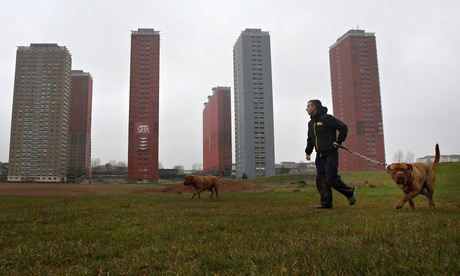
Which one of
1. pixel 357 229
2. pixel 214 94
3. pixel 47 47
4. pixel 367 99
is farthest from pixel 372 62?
pixel 357 229

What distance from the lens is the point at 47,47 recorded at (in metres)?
124

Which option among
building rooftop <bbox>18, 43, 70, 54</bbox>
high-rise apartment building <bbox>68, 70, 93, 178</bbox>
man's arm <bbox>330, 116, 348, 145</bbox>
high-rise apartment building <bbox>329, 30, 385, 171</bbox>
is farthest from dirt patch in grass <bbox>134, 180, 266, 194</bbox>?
high-rise apartment building <bbox>68, 70, 93, 178</bbox>

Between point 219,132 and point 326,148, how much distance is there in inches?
5769

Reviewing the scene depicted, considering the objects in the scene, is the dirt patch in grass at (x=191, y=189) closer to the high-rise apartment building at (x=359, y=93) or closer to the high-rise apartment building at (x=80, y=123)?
the high-rise apartment building at (x=359, y=93)

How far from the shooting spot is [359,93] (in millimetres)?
119875

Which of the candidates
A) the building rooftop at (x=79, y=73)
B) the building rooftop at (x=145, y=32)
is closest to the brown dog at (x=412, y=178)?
the building rooftop at (x=145, y=32)

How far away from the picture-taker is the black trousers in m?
8.44

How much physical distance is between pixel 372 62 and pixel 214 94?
7447 cm

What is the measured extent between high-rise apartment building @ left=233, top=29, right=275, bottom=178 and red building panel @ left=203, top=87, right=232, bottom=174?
19.9 m

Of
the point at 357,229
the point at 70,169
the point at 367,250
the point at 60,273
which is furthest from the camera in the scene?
the point at 70,169

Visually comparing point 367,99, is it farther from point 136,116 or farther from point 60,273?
point 60,273

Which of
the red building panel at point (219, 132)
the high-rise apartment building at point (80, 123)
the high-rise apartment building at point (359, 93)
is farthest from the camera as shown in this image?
the red building panel at point (219, 132)

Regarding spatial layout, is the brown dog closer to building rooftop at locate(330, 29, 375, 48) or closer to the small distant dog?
the small distant dog

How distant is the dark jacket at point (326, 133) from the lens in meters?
8.70
